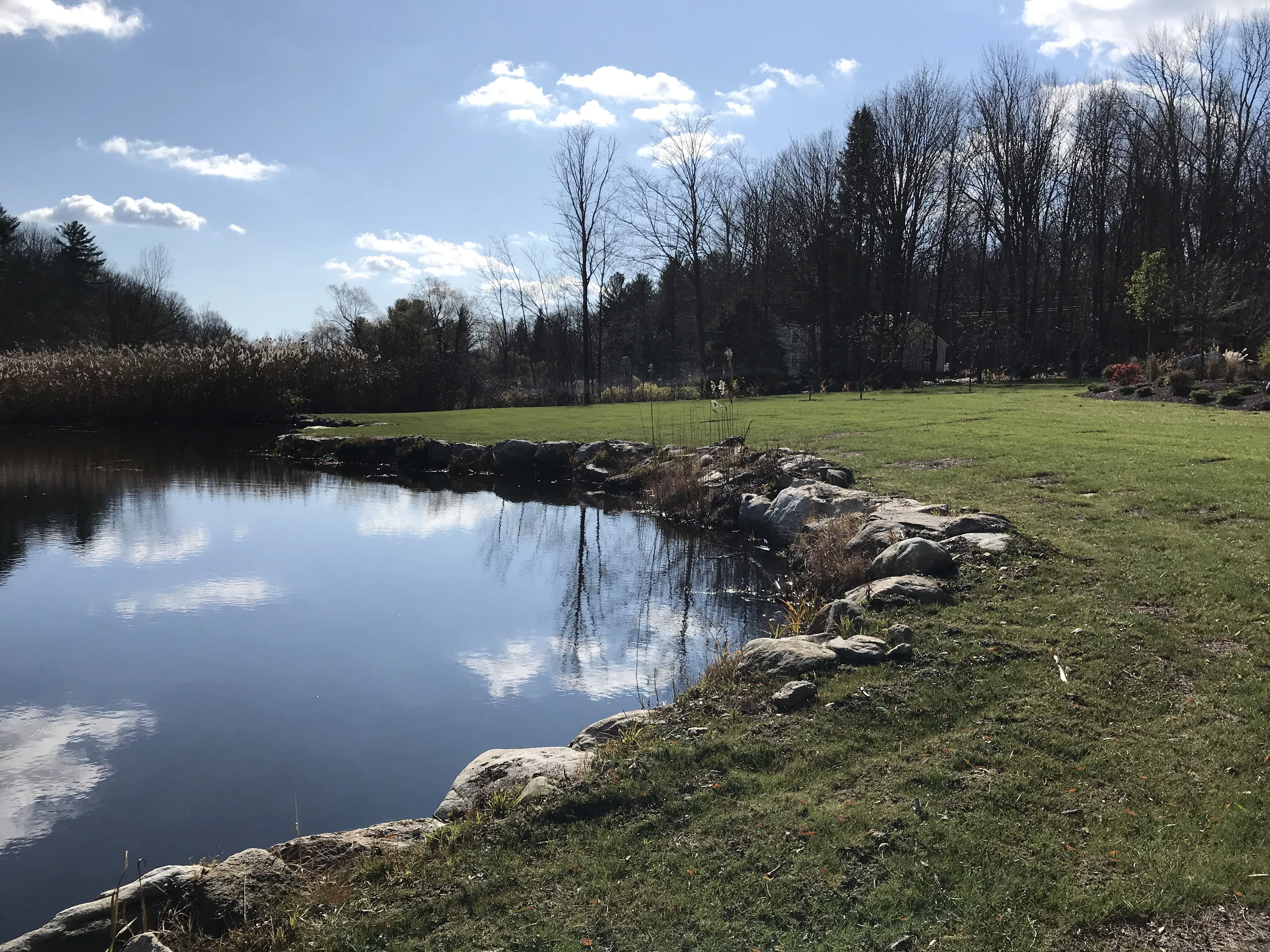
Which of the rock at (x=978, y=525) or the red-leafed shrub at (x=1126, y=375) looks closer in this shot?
the rock at (x=978, y=525)

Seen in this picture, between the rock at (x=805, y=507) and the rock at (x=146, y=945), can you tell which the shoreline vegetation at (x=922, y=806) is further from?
the rock at (x=805, y=507)

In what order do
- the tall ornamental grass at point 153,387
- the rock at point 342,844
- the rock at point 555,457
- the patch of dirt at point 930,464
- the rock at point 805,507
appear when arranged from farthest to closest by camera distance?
1. the tall ornamental grass at point 153,387
2. the rock at point 555,457
3. the patch of dirt at point 930,464
4. the rock at point 805,507
5. the rock at point 342,844

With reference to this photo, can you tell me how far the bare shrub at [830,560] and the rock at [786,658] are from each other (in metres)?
2.28

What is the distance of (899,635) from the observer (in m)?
5.03

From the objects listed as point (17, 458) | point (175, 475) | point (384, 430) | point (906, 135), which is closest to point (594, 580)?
point (175, 475)

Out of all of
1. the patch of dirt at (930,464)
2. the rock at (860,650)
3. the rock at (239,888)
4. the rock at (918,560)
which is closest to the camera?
the rock at (239,888)

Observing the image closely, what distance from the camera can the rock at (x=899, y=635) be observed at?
502 centimetres

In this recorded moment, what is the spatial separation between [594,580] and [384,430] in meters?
12.4

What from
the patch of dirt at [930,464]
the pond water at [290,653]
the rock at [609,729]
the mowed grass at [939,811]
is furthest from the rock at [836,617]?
the patch of dirt at [930,464]

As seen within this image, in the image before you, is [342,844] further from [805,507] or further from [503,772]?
[805,507]

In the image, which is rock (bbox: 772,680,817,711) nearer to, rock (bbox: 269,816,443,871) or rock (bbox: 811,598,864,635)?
rock (bbox: 811,598,864,635)

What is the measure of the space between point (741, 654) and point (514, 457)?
12.4 metres

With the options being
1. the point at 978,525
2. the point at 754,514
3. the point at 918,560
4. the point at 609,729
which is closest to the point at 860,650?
the point at 609,729

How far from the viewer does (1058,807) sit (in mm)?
3273
